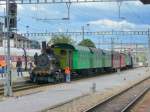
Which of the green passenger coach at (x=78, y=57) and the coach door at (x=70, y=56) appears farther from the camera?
the coach door at (x=70, y=56)

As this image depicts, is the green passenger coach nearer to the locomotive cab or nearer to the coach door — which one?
the coach door

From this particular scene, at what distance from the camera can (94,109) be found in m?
20.7

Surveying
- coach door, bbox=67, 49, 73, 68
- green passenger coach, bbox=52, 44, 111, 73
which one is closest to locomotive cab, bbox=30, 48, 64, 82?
green passenger coach, bbox=52, 44, 111, 73

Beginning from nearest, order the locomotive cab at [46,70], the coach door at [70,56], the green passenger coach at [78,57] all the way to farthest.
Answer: the locomotive cab at [46,70]
the green passenger coach at [78,57]
the coach door at [70,56]

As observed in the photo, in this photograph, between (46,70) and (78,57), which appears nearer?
(46,70)

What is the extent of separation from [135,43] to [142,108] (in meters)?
129

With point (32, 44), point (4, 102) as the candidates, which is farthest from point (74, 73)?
point (32, 44)

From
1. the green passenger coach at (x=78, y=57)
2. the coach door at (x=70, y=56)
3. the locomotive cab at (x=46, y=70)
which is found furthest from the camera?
the coach door at (x=70, y=56)

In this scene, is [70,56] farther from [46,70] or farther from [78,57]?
[46,70]

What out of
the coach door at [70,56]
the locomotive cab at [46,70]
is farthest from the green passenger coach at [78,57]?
the locomotive cab at [46,70]

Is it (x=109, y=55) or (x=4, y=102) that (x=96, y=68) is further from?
(x=4, y=102)

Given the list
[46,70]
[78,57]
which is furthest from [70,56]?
[46,70]

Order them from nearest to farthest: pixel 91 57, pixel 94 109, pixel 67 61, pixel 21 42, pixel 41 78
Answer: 1. pixel 94 109
2. pixel 41 78
3. pixel 67 61
4. pixel 91 57
5. pixel 21 42

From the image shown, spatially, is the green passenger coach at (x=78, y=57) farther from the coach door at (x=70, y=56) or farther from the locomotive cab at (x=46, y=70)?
the locomotive cab at (x=46, y=70)
